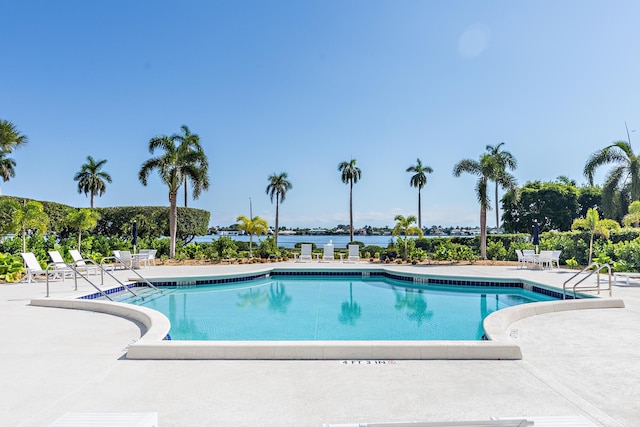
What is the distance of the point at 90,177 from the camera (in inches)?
1347

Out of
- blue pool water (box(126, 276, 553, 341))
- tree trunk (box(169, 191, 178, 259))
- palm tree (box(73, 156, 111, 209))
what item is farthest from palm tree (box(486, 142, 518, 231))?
palm tree (box(73, 156, 111, 209))

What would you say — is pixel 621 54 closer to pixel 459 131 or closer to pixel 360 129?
pixel 459 131

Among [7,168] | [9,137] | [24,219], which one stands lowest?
[24,219]

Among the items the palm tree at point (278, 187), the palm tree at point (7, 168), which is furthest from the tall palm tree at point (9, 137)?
the palm tree at point (7, 168)

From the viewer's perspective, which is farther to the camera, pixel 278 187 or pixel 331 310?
pixel 278 187

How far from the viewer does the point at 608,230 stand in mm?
15562

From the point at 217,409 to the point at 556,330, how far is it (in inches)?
202

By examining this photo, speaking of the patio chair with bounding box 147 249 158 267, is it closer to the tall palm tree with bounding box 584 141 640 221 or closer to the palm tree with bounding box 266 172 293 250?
the palm tree with bounding box 266 172 293 250

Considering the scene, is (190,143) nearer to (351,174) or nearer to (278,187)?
(278,187)

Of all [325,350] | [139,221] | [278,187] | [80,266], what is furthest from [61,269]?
[278,187]

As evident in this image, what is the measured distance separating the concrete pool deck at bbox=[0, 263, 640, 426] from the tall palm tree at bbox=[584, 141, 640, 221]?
17950mm

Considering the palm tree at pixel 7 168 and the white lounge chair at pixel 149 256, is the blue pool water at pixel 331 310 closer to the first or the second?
the white lounge chair at pixel 149 256

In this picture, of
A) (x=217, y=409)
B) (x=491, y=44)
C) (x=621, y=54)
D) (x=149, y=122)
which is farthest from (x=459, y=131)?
(x=217, y=409)

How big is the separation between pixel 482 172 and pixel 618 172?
24.8 ft
